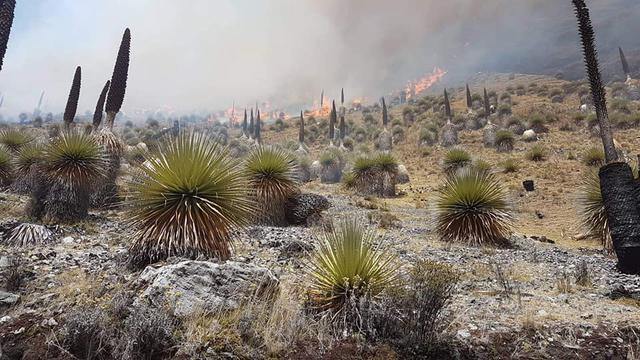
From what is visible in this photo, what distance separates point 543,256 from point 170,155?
9.80 meters

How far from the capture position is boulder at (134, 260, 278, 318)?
4965mm

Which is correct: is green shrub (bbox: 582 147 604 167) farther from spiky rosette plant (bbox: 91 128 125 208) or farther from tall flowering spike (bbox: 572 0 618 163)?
spiky rosette plant (bbox: 91 128 125 208)

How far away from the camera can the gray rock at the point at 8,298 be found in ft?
16.7

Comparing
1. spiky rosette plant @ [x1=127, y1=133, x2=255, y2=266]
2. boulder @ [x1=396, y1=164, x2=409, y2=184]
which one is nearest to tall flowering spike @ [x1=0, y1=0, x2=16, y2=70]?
spiky rosette plant @ [x1=127, y1=133, x2=255, y2=266]

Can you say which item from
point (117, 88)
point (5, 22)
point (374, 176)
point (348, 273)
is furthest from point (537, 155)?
point (5, 22)

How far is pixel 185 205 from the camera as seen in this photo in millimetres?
6859

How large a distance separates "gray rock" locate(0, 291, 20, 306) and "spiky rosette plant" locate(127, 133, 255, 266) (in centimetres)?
174

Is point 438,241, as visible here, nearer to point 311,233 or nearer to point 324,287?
point 311,233

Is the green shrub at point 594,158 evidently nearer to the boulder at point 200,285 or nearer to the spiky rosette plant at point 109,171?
the boulder at point 200,285

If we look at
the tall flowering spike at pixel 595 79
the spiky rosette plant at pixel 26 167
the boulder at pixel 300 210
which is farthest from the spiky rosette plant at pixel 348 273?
the spiky rosette plant at pixel 26 167

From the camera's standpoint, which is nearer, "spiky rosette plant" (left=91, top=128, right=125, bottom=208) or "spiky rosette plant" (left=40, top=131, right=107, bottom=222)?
"spiky rosette plant" (left=40, top=131, right=107, bottom=222)

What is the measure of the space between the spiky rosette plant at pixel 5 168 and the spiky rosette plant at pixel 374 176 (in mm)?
16058

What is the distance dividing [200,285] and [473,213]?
31.4ft

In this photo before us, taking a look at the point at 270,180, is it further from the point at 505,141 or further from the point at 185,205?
the point at 505,141
